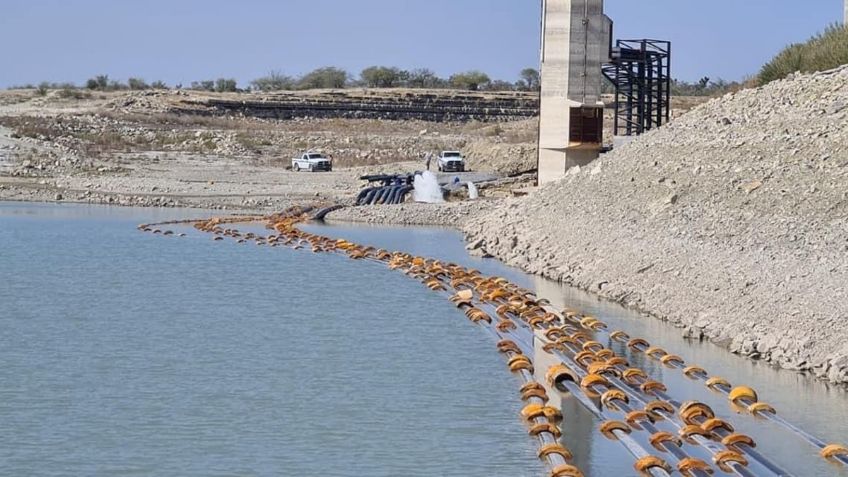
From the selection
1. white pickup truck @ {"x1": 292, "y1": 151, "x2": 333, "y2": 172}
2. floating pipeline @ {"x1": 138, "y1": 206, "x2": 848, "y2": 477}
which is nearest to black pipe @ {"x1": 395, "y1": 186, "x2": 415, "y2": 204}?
white pickup truck @ {"x1": 292, "y1": 151, "x2": 333, "y2": 172}

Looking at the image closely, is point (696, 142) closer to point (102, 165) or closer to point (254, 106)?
point (102, 165)

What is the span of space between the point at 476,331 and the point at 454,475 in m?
8.46

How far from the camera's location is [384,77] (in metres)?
138

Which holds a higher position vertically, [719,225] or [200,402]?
[719,225]

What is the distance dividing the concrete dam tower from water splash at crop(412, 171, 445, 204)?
4.45 meters

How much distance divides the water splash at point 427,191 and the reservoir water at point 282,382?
1580 cm

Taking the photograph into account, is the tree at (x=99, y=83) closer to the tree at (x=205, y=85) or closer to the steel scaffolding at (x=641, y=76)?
the tree at (x=205, y=85)

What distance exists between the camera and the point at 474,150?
61719 millimetres

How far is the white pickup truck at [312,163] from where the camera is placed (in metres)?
58.6

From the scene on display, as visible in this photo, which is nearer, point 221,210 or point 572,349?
point 572,349

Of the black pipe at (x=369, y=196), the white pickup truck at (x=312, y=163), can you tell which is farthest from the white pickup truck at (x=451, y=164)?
the black pipe at (x=369, y=196)

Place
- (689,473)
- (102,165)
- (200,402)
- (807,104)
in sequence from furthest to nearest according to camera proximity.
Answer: (102,165) → (807,104) → (200,402) → (689,473)

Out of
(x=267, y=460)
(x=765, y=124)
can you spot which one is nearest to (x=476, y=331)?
(x=267, y=460)

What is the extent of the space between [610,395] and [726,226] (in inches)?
346
